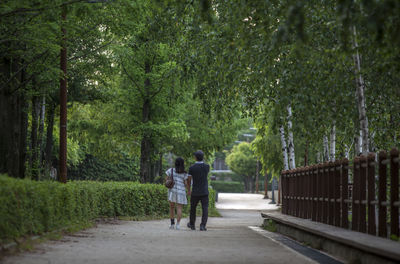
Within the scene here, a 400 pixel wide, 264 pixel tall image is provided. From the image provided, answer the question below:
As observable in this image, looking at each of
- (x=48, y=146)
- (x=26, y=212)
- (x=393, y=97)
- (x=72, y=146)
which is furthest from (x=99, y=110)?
(x=26, y=212)

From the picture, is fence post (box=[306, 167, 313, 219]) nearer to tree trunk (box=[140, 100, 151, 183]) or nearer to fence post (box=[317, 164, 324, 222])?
fence post (box=[317, 164, 324, 222])

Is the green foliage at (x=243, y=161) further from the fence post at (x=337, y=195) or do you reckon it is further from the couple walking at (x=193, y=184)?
the fence post at (x=337, y=195)

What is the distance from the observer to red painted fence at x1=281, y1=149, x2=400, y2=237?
902cm

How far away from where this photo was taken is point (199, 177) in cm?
1517

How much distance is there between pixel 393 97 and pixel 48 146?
13.3 metres

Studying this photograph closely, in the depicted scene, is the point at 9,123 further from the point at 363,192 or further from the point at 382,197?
the point at 382,197

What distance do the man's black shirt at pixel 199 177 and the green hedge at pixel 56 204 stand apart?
2.56 metres

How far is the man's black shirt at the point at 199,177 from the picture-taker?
15141 mm

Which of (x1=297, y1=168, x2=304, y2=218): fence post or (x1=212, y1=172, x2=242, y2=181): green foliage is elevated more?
(x1=297, y1=168, x2=304, y2=218): fence post

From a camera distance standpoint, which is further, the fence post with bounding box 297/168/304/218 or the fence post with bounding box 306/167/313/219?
the fence post with bounding box 297/168/304/218

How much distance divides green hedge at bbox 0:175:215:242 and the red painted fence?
16.3ft

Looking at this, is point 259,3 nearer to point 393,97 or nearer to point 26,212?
point 26,212

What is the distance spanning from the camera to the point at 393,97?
1387 cm

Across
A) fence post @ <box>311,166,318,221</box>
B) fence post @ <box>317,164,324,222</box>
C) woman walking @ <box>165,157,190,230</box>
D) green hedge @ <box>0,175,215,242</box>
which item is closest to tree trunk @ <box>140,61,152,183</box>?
green hedge @ <box>0,175,215,242</box>
